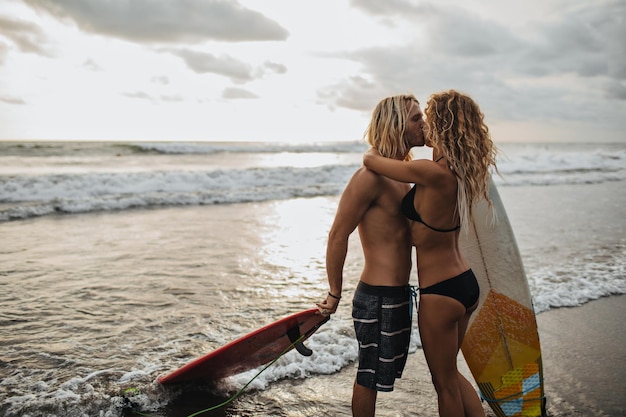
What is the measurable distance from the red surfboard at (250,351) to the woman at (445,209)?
0.81 m

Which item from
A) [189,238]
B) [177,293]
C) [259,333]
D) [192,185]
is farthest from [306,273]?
[192,185]

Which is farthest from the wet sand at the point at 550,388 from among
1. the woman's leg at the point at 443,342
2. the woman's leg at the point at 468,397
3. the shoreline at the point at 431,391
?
the woman's leg at the point at 443,342

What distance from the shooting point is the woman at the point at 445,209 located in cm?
249

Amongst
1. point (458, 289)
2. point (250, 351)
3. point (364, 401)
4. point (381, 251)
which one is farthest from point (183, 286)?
point (458, 289)

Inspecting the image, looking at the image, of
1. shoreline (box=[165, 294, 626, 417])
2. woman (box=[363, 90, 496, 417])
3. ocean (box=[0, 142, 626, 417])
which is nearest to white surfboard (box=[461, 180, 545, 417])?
shoreline (box=[165, 294, 626, 417])

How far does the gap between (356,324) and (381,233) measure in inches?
20.4

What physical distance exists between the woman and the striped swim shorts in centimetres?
14

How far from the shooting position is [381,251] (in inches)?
104

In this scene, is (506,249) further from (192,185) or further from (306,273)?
(192,185)

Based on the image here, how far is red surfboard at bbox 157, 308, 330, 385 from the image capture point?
3186 mm

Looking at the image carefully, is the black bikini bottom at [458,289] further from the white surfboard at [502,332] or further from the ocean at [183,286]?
the ocean at [183,286]

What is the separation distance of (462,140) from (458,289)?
793mm

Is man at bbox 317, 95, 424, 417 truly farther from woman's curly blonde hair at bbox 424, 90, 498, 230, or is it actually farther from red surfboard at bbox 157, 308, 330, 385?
red surfboard at bbox 157, 308, 330, 385

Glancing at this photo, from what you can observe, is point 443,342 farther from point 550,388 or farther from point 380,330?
point 550,388
